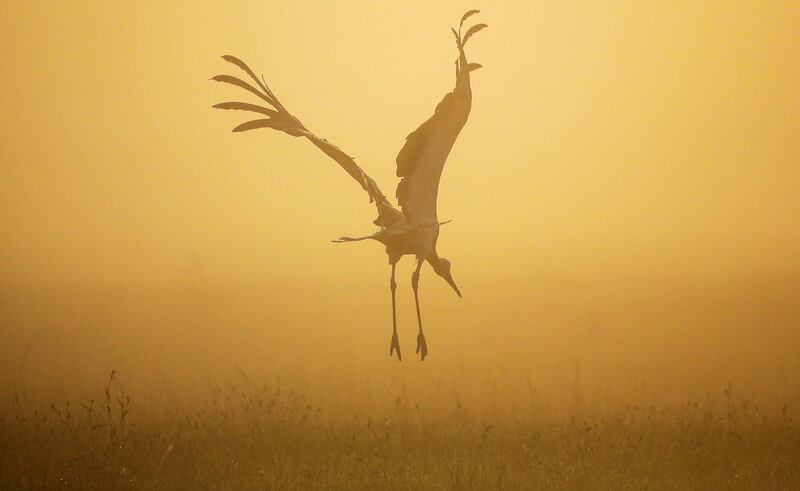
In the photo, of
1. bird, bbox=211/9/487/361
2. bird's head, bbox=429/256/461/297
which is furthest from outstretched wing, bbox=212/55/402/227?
bird's head, bbox=429/256/461/297

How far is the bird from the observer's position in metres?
7.20

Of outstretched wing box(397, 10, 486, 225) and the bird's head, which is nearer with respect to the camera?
outstretched wing box(397, 10, 486, 225)

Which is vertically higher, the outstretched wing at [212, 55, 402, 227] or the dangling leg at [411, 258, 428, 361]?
the outstretched wing at [212, 55, 402, 227]

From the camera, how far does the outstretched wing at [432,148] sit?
7.08 metres

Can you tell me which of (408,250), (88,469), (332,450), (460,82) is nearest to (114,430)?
(88,469)

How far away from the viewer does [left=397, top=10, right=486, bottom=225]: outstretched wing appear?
23.2ft

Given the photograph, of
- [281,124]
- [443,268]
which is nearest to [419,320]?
[443,268]

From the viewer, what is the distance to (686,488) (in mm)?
7066

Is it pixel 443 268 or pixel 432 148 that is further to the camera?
pixel 443 268

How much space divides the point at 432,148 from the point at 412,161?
12.1 inches

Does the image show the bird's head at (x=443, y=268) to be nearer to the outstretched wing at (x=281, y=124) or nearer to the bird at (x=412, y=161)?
the bird at (x=412, y=161)

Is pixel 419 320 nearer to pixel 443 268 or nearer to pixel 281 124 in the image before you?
pixel 443 268

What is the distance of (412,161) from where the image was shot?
25.4ft

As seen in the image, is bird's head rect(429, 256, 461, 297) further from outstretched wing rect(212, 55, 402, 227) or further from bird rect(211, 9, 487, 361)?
outstretched wing rect(212, 55, 402, 227)
